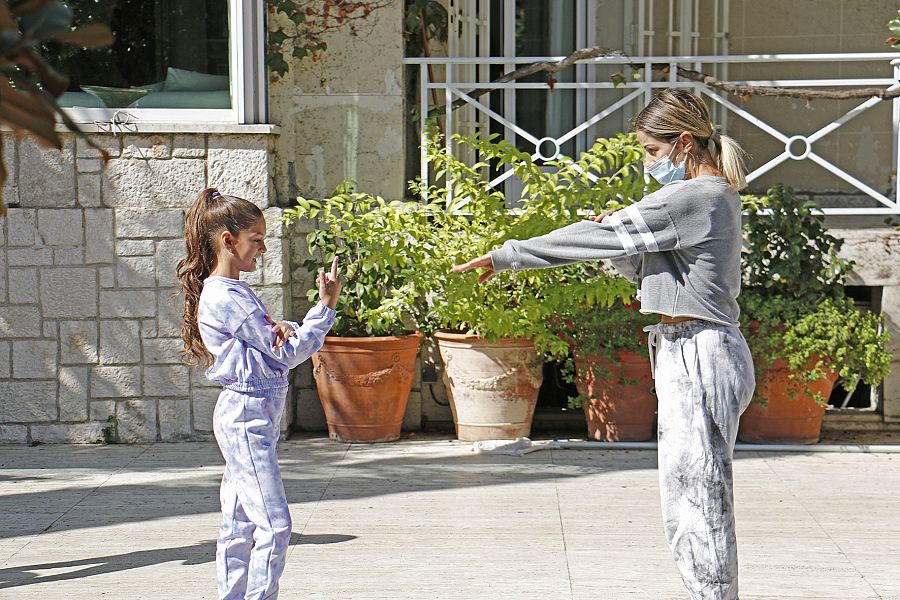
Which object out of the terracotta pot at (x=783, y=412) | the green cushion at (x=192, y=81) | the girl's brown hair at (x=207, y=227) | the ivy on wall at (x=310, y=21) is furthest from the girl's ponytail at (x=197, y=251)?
the terracotta pot at (x=783, y=412)

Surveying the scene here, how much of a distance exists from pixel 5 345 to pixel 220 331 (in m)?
3.46

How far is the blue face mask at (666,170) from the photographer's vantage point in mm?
3096

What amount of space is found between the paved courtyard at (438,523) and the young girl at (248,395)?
0.71m

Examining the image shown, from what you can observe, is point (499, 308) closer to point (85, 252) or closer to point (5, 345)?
point (85, 252)

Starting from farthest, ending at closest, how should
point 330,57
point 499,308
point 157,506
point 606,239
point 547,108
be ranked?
point 547,108
point 330,57
point 499,308
point 157,506
point 606,239

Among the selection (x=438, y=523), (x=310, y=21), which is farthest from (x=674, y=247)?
(x=310, y=21)

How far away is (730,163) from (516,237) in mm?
2678

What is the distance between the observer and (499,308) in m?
5.81

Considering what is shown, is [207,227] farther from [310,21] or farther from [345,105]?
[310,21]

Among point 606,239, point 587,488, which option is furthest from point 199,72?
point 606,239

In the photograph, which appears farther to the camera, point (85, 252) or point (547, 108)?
point (547, 108)

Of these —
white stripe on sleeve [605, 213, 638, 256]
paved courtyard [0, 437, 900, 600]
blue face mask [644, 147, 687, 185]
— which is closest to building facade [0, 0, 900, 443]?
paved courtyard [0, 437, 900, 600]

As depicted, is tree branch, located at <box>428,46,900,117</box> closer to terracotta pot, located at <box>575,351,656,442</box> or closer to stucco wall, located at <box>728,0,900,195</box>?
stucco wall, located at <box>728,0,900,195</box>

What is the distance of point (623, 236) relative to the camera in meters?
2.96
